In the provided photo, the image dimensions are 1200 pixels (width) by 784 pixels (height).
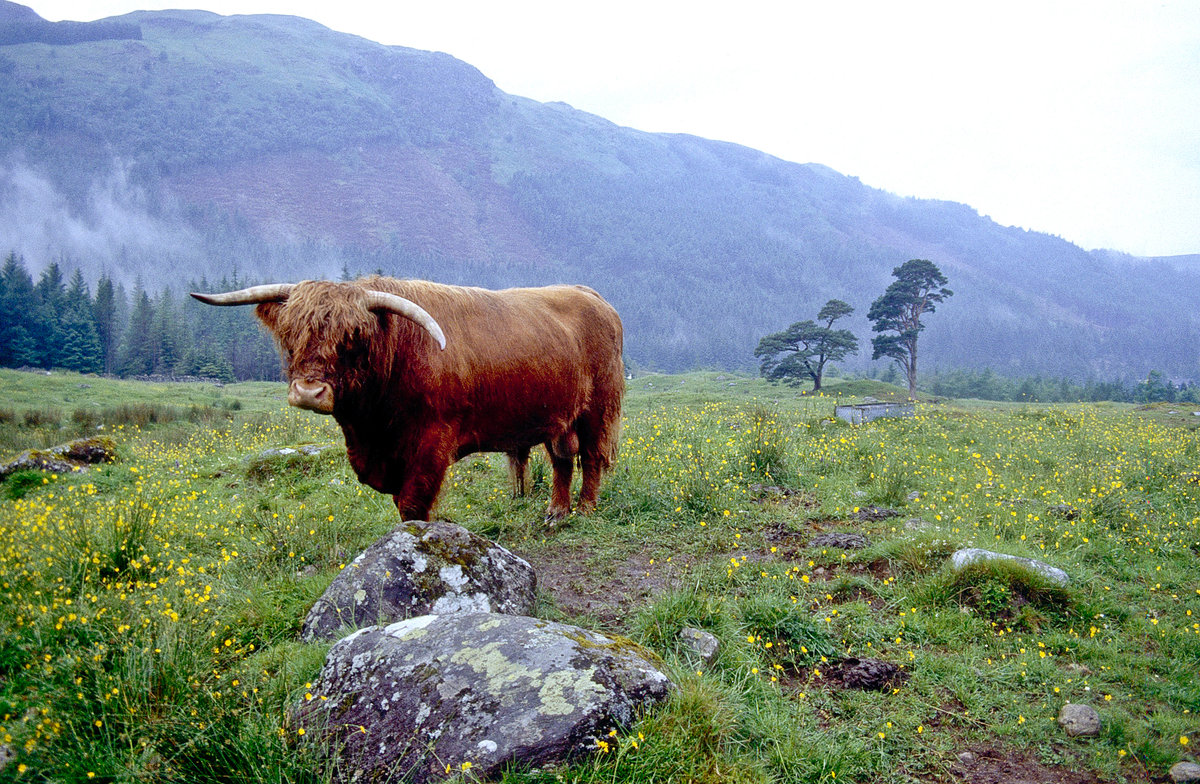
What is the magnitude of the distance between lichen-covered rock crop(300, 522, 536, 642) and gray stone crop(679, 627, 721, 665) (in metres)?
1.18

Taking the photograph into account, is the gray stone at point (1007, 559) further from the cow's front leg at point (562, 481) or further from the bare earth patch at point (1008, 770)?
the cow's front leg at point (562, 481)

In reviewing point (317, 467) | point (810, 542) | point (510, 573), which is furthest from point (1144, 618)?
point (317, 467)

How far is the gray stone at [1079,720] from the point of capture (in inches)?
141

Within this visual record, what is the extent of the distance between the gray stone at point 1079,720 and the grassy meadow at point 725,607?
5cm

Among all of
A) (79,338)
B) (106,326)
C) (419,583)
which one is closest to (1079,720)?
(419,583)

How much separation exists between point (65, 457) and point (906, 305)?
5259 cm

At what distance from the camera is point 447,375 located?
18.0 feet

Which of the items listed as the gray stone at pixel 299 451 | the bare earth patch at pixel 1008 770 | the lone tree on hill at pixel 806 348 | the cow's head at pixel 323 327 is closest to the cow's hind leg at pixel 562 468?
the cow's head at pixel 323 327

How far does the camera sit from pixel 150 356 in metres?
58.8

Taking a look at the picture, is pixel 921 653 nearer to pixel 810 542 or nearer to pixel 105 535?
pixel 810 542

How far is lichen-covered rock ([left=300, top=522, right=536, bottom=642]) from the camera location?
4.03 metres

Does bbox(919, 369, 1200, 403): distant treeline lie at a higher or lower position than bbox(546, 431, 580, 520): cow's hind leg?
lower

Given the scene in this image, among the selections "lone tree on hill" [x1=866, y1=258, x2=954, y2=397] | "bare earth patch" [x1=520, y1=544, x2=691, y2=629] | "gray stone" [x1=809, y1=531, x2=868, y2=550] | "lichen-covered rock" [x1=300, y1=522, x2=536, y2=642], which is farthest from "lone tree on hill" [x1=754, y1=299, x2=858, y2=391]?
"lichen-covered rock" [x1=300, y1=522, x2=536, y2=642]

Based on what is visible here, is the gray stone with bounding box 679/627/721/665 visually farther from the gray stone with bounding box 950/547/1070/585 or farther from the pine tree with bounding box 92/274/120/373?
the pine tree with bounding box 92/274/120/373
